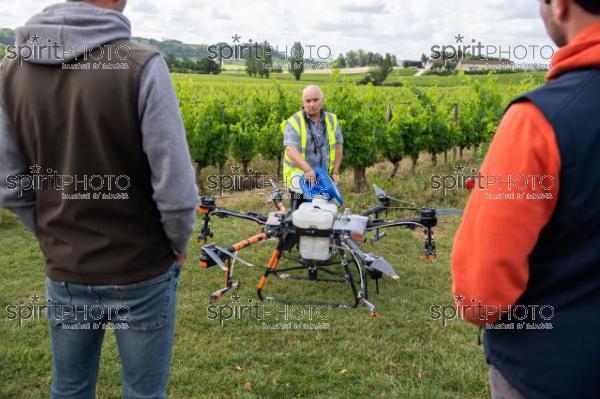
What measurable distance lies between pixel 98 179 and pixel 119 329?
56cm

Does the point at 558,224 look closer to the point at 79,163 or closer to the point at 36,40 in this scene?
the point at 79,163

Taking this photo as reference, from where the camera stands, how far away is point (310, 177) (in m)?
6.35

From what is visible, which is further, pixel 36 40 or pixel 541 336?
pixel 36 40

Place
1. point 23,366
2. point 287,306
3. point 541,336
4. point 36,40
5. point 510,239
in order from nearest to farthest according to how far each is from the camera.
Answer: point 510,239, point 541,336, point 36,40, point 23,366, point 287,306

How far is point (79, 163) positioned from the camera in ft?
6.46

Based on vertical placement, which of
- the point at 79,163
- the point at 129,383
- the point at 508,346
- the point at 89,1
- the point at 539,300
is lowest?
the point at 129,383

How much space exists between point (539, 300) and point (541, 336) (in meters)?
0.10

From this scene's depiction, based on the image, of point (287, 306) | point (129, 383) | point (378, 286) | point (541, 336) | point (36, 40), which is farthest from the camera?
point (378, 286)

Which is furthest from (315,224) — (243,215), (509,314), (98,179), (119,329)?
(509,314)

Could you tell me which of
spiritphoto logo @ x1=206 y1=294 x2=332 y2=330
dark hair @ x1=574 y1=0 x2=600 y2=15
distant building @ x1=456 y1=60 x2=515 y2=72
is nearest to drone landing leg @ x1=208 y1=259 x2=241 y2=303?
spiritphoto logo @ x1=206 y1=294 x2=332 y2=330

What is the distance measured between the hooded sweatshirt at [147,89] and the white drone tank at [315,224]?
3.07 metres

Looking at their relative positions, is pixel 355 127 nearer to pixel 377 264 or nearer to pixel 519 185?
pixel 377 264

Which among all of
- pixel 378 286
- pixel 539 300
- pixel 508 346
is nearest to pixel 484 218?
pixel 539 300

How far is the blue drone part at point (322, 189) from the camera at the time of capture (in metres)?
6.00
